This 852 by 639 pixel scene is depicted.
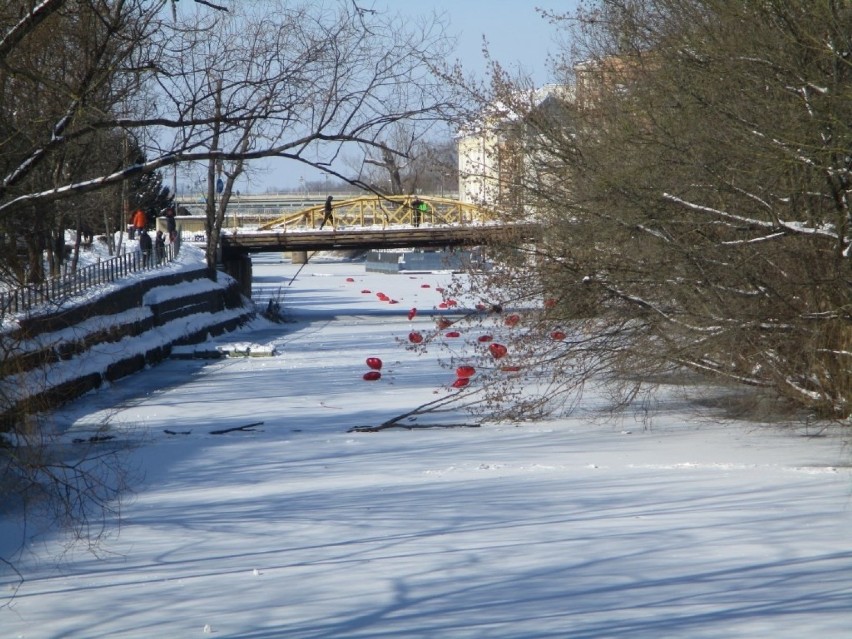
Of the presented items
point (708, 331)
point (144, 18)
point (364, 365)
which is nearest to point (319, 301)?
point (364, 365)

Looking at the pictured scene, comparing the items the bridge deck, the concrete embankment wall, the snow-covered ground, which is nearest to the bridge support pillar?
the bridge deck

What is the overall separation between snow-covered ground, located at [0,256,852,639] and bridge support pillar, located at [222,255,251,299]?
1137 inches

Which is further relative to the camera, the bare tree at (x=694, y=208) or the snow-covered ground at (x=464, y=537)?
the bare tree at (x=694, y=208)

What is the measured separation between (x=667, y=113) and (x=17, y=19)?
6.73 m

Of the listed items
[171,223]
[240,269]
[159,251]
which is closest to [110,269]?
[159,251]

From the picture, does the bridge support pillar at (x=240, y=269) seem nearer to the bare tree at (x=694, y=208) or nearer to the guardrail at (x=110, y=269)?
the guardrail at (x=110, y=269)

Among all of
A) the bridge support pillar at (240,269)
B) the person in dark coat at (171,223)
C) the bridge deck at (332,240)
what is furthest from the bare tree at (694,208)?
the bridge support pillar at (240,269)

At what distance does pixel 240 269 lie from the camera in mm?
46031

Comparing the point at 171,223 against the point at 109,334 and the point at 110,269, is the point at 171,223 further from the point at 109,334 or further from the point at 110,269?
the point at 109,334

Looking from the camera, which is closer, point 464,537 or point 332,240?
point 464,537

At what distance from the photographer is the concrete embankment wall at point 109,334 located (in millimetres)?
10314

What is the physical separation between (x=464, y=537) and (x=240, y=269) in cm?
3818

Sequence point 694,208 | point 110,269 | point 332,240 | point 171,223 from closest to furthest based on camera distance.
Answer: point 694,208, point 110,269, point 171,223, point 332,240

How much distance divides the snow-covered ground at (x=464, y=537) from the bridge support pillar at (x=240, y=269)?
1137 inches
